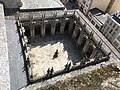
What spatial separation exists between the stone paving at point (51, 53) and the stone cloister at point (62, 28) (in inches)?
79.5

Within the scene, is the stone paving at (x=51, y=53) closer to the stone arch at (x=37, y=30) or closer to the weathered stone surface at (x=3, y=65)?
the stone arch at (x=37, y=30)

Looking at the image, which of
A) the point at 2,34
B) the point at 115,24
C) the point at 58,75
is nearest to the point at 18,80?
the point at 58,75

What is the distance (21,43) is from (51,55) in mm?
13274

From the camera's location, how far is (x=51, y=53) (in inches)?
2181

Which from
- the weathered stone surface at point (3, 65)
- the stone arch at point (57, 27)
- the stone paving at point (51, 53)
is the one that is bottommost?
the stone paving at point (51, 53)

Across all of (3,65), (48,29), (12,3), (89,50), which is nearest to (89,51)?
(89,50)

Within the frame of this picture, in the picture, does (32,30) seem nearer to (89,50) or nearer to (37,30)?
(37,30)

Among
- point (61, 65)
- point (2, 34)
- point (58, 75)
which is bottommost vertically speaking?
point (61, 65)

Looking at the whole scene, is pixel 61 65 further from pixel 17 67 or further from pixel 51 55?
pixel 17 67

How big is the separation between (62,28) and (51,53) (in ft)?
37.0

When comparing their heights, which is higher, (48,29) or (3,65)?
(3,65)

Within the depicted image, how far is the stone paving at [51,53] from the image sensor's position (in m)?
51.1

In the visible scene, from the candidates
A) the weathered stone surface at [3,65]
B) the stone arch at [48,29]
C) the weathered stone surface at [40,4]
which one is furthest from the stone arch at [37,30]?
the weathered stone surface at [3,65]

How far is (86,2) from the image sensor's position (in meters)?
73.1
